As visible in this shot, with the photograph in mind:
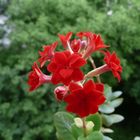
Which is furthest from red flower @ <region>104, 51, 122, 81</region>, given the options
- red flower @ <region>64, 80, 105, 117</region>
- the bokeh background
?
the bokeh background

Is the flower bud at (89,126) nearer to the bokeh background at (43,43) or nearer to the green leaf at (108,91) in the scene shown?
the green leaf at (108,91)

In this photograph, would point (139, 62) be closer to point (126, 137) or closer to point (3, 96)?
point (126, 137)

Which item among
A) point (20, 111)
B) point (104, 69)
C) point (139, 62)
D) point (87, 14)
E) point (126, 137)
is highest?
point (104, 69)

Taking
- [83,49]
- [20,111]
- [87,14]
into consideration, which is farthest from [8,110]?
[83,49]

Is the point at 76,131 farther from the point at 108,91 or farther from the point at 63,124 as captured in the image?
the point at 108,91

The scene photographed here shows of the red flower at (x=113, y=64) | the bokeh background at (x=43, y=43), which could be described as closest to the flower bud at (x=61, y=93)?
the red flower at (x=113, y=64)

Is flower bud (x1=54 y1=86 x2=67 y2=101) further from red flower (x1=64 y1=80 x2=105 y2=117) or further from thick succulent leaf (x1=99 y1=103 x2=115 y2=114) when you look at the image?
thick succulent leaf (x1=99 y1=103 x2=115 y2=114)

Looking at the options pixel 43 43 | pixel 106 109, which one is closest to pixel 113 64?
pixel 106 109

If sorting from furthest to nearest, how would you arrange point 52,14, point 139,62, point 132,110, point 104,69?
point 132,110 < point 139,62 < point 52,14 < point 104,69
